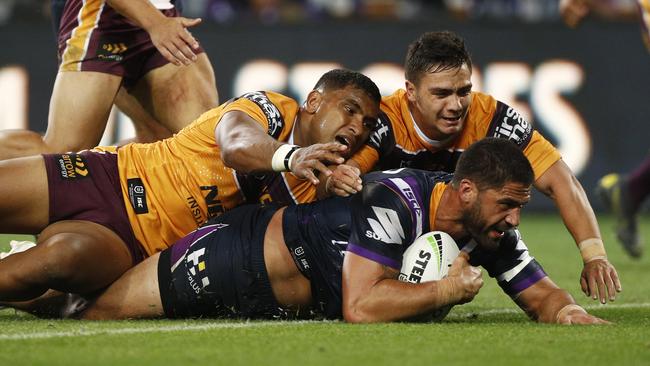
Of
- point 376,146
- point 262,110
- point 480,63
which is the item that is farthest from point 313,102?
point 480,63

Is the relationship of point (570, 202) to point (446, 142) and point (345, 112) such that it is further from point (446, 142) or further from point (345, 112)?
point (345, 112)

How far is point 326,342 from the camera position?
17.5ft

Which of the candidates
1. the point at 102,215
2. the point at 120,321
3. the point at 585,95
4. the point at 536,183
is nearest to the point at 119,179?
the point at 102,215

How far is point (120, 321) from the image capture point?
628cm

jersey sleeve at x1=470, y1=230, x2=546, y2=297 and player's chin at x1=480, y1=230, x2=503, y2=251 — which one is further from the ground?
player's chin at x1=480, y1=230, x2=503, y2=251

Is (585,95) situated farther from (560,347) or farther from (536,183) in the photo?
(560,347)

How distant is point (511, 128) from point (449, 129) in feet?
1.32

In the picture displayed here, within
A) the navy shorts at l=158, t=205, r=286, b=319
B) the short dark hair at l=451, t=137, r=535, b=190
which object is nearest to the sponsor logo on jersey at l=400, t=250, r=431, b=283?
the short dark hair at l=451, t=137, r=535, b=190

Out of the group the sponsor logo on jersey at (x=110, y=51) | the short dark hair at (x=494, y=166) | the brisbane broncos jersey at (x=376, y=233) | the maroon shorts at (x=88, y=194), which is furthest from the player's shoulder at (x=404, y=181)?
the sponsor logo on jersey at (x=110, y=51)

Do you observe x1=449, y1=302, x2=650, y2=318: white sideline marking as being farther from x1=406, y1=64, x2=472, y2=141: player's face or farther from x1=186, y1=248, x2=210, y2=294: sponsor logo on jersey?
x1=186, y1=248, x2=210, y2=294: sponsor logo on jersey

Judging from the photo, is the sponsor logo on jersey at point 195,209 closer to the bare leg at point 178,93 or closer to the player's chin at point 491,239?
the bare leg at point 178,93

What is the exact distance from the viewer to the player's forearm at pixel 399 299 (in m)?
5.76

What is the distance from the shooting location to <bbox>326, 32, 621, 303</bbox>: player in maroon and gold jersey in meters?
7.02

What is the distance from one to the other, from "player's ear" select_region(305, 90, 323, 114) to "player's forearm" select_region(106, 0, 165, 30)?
3.60ft
